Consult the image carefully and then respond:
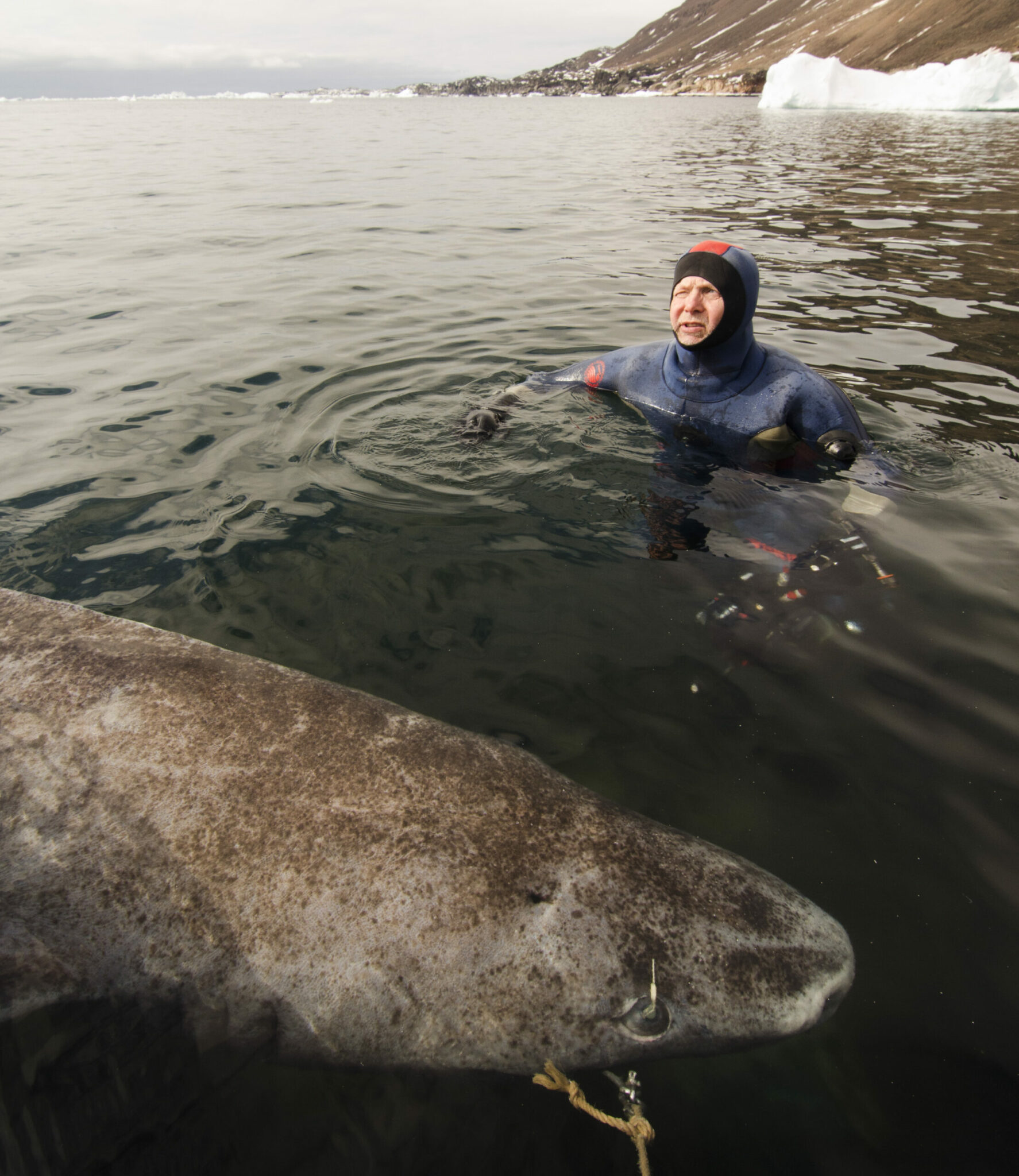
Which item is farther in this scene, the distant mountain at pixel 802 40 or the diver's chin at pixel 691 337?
the distant mountain at pixel 802 40

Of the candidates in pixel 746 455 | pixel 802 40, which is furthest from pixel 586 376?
pixel 802 40

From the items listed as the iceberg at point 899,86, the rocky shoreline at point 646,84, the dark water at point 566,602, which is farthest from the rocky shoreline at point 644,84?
the dark water at point 566,602

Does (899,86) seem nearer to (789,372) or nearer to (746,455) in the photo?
(789,372)

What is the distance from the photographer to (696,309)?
5.19 meters

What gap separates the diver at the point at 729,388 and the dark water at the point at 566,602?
1.14ft

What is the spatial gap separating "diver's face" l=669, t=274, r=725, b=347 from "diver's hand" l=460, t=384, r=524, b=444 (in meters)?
1.55

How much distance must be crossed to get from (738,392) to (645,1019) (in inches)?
181

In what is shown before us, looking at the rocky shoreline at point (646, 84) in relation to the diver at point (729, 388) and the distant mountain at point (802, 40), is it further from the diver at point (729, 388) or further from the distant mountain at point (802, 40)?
the diver at point (729, 388)

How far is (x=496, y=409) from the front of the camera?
6047 millimetres

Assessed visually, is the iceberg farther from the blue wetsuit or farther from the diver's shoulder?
the blue wetsuit

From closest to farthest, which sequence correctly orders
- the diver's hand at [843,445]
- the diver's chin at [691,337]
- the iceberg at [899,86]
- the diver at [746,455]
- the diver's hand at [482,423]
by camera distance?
1. the diver at [746,455]
2. the diver's hand at [843,445]
3. the diver's chin at [691,337]
4. the diver's hand at [482,423]
5. the iceberg at [899,86]

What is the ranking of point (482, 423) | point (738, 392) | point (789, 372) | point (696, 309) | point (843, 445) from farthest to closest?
1. point (482, 423)
2. point (738, 392)
3. point (789, 372)
4. point (696, 309)
5. point (843, 445)

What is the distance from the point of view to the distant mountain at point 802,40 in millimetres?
78750

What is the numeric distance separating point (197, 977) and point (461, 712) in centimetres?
146
